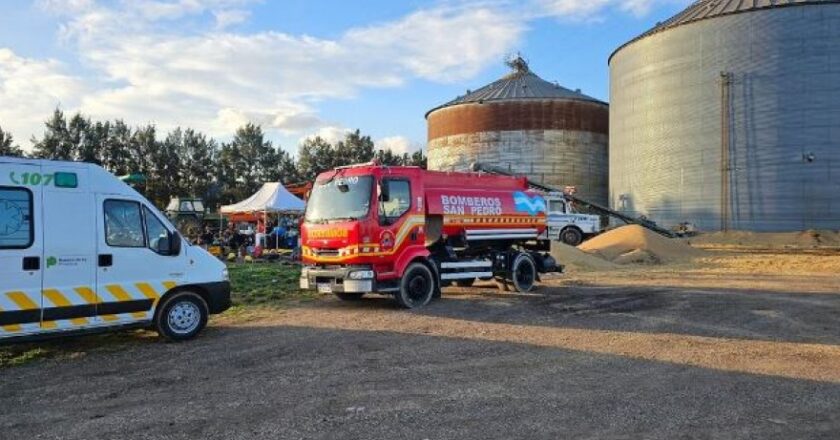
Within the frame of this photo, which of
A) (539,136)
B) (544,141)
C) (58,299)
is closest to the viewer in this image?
(58,299)

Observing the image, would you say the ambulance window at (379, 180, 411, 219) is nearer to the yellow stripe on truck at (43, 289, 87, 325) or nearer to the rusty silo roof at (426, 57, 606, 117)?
the yellow stripe on truck at (43, 289, 87, 325)

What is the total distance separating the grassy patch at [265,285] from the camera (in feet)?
46.8

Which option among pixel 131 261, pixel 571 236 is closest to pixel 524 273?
pixel 131 261

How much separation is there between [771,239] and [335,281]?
29.9 metres

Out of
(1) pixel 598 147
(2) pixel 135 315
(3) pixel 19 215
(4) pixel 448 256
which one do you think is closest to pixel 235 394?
(2) pixel 135 315

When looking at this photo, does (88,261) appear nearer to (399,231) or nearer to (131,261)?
(131,261)

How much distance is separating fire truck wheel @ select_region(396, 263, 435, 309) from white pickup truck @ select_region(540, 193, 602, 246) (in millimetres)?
19553

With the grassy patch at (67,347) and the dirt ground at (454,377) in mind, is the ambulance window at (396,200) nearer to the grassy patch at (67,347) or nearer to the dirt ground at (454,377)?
the dirt ground at (454,377)

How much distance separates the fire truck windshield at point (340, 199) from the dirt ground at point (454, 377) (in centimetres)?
180

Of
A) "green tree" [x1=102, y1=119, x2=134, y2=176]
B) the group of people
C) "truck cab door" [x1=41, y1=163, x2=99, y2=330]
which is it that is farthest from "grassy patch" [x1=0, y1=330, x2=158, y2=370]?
"green tree" [x1=102, y1=119, x2=134, y2=176]

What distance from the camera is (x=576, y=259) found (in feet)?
77.8

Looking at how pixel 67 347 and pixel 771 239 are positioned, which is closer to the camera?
pixel 67 347

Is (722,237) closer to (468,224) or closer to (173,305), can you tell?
(468,224)

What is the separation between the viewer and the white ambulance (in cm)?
821
